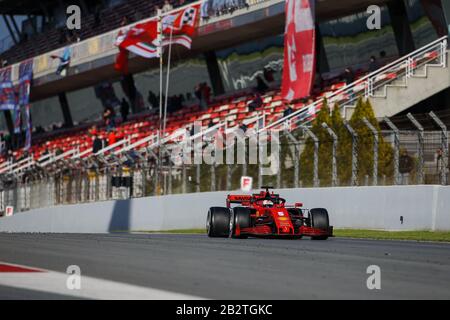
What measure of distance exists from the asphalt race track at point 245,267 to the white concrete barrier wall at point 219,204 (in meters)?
4.46

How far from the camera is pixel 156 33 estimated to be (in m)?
40.5

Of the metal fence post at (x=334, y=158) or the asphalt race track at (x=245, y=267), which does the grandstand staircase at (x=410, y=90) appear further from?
the asphalt race track at (x=245, y=267)

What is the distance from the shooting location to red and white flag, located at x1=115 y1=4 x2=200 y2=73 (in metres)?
39.3

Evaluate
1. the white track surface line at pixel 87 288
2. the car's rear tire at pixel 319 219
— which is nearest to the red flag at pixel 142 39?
the car's rear tire at pixel 319 219

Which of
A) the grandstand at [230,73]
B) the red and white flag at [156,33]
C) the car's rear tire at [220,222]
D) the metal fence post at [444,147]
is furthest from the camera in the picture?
the red and white flag at [156,33]

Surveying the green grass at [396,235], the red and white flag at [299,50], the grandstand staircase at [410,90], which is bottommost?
the green grass at [396,235]

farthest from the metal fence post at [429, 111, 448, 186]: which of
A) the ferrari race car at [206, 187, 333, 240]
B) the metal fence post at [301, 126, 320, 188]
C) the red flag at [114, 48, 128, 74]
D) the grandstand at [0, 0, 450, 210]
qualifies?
the red flag at [114, 48, 128, 74]

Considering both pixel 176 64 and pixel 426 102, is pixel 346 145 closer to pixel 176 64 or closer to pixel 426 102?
pixel 426 102

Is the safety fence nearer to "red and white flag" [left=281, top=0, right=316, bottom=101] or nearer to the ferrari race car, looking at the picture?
the ferrari race car

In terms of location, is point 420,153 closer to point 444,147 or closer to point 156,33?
point 444,147

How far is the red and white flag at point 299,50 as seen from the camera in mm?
32906

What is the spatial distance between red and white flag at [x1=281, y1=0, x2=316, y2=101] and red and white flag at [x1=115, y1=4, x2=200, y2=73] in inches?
202

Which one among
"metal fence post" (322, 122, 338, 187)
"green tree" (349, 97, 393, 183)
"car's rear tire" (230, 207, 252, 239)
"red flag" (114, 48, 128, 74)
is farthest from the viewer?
"red flag" (114, 48, 128, 74)

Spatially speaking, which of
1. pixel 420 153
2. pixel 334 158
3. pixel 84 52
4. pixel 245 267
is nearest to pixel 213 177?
pixel 334 158
